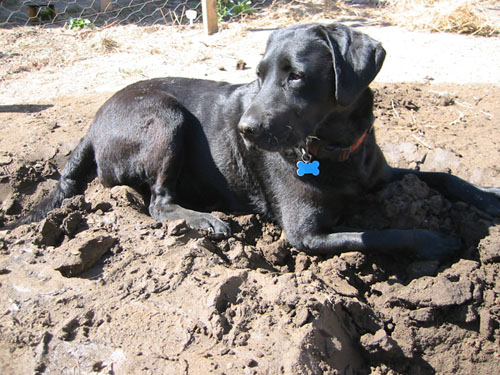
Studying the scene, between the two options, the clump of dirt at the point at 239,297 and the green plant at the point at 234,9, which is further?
the green plant at the point at 234,9

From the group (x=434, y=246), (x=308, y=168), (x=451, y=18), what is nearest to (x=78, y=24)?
(x=451, y=18)

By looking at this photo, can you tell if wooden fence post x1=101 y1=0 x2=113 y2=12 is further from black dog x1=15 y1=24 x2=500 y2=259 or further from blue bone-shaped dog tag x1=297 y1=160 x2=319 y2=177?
blue bone-shaped dog tag x1=297 y1=160 x2=319 y2=177

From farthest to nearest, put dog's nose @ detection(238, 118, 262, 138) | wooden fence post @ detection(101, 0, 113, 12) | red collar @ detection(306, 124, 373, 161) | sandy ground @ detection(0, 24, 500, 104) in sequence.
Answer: wooden fence post @ detection(101, 0, 113, 12), sandy ground @ detection(0, 24, 500, 104), red collar @ detection(306, 124, 373, 161), dog's nose @ detection(238, 118, 262, 138)

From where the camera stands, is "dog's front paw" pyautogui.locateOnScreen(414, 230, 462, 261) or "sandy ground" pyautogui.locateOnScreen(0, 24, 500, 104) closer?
"dog's front paw" pyautogui.locateOnScreen(414, 230, 462, 261)

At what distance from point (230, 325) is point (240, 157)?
147 centimetres

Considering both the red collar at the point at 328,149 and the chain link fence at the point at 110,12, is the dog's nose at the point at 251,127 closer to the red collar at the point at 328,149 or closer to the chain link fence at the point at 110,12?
the red collar at the point at 328,149

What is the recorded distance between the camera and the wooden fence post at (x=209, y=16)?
23.2 feet

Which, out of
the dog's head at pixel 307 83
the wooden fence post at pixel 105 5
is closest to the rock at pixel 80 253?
the dog's head at pixel 307 83

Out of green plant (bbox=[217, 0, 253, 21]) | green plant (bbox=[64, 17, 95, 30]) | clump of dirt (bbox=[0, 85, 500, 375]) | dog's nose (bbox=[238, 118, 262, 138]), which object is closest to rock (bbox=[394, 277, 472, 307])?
clump of dirt (bbox=[0, 85, 500, 375])

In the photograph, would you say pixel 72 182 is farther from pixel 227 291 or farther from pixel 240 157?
pixel 227 291

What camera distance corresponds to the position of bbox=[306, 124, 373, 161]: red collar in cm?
298

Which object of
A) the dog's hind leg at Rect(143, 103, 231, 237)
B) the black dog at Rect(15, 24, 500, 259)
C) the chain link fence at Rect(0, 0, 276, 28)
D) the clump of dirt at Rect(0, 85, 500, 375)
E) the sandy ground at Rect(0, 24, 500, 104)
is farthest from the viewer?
the chain link fence at Rect(0, 0, 276, 28)

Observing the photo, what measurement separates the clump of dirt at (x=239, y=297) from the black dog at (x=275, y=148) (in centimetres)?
14

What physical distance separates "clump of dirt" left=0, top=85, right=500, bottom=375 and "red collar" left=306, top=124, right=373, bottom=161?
1.50 ft
